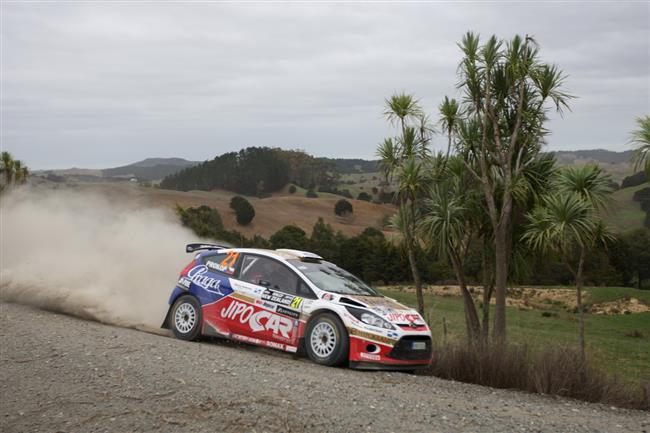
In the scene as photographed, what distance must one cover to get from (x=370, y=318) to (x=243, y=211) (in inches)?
3131

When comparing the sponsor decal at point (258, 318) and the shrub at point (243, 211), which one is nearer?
the sponsor decal at point (258, 318)

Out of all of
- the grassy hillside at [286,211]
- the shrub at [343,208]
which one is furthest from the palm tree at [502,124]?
the shrub at [343,208]

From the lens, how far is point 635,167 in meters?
14.7

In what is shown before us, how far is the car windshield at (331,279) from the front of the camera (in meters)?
10.4

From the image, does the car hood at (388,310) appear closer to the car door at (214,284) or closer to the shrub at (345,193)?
the car door at (214,284)

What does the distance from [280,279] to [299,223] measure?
267ft

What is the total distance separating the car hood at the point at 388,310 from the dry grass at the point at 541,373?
0.73 metres

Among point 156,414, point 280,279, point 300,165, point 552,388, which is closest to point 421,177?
point 280,279

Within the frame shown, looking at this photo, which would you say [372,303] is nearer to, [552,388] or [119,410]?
[552,388]

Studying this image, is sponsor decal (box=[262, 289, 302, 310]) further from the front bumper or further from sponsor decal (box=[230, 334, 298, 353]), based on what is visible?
the front bumper

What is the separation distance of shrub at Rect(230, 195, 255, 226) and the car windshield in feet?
254

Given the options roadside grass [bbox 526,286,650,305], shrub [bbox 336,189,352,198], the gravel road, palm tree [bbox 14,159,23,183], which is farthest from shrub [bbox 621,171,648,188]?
the gravel road

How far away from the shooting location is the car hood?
9.70m

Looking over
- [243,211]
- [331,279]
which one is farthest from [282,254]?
[243,211]
